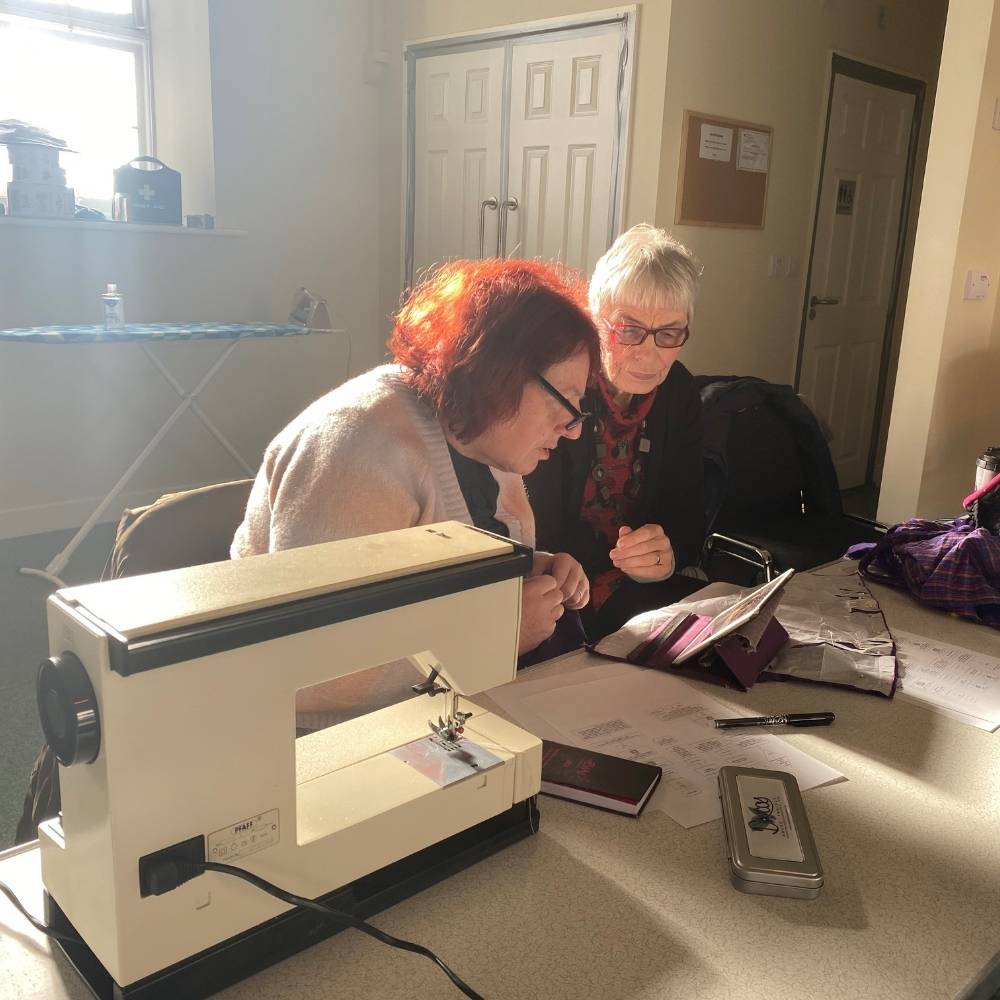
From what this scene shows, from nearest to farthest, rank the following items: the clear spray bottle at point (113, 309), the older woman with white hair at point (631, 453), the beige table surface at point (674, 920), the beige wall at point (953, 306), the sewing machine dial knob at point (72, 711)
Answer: the sewing machine dial knob at point (72, 711) → the beige table surface at point (674, 920) → the older woman with white hair at point (631, 453) → the beige wall at point (953, 306) → the clear spray bottle at point (113, 309)

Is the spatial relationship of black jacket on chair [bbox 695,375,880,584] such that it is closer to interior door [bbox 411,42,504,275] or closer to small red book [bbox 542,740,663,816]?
small red book [bbox 542,740,663,816]

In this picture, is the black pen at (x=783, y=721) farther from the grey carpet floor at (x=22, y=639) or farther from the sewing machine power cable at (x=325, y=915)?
the grey carpet floor at (x=22, y=639)

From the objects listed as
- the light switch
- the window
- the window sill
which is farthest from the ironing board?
the light switch

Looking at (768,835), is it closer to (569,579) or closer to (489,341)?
(569,579)

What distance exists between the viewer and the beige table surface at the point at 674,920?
74 centimetres

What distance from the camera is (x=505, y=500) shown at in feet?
4.93

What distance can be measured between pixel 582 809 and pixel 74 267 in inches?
144

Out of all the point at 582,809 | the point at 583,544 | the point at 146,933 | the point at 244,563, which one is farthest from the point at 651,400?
the point at 146,933

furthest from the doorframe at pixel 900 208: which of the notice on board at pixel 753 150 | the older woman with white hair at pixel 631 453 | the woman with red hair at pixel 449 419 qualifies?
the woman with red hair at pixel 449 419

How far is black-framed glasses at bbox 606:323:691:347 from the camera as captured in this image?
195 centimetres

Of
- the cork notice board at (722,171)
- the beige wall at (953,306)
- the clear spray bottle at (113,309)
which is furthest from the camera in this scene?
the cork notice board at (722,171)

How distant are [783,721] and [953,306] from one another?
95.1 inches

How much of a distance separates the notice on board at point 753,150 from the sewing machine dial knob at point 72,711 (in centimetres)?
382

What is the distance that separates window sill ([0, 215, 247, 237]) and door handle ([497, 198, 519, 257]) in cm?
114
